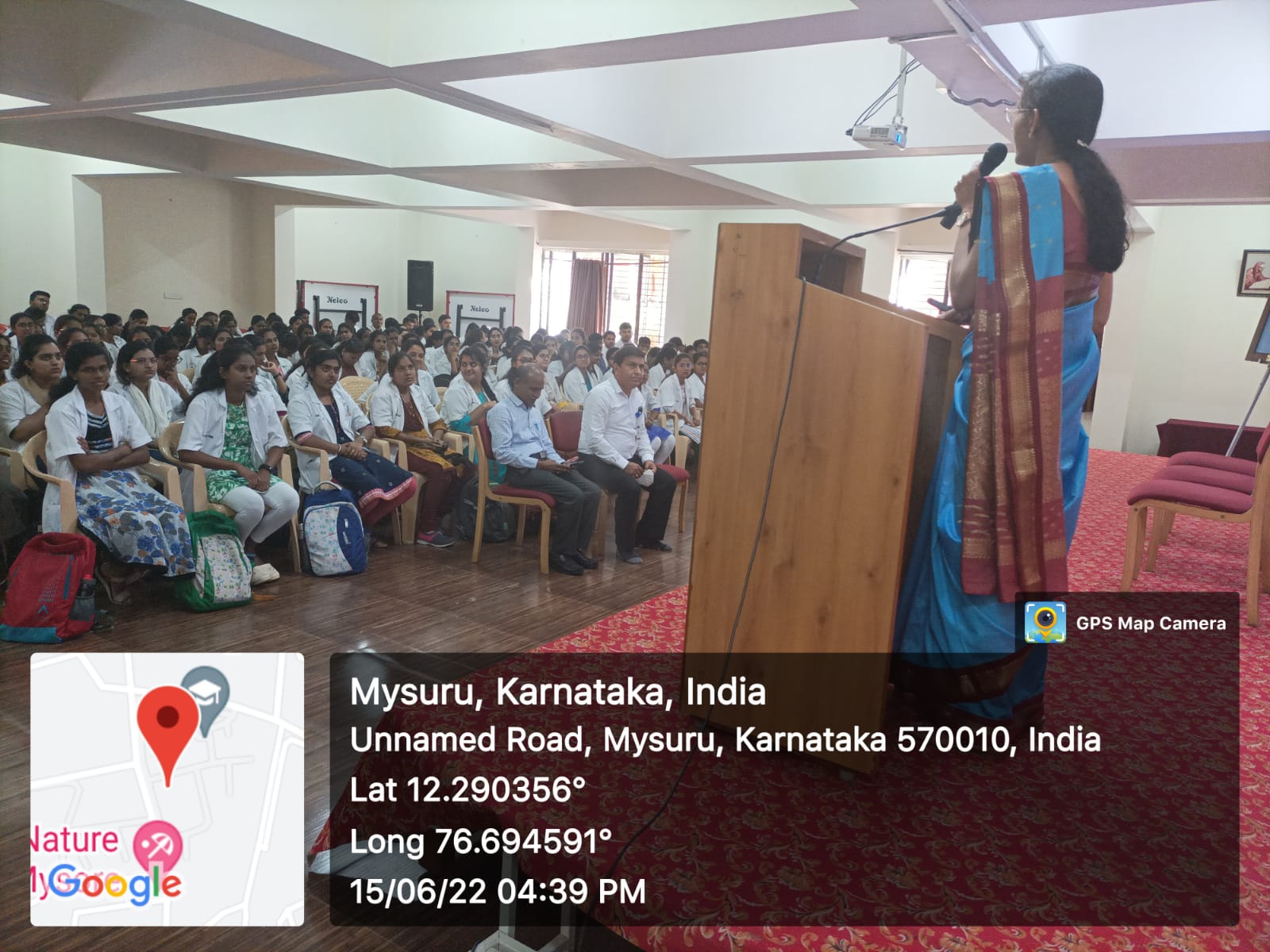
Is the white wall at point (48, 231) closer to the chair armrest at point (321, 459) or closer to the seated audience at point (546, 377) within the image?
the seated audience at point (546, 377)

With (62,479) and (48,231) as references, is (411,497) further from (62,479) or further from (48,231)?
(48,231)

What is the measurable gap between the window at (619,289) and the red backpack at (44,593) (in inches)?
509

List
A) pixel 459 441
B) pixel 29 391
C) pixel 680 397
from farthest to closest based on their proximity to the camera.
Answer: pixel 680 397, pixel 459 441, pixel 29 391

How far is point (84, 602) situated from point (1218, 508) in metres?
4.31

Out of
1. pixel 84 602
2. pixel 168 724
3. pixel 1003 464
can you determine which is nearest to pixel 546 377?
pixel 84 602

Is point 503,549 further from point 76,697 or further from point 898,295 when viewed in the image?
point 898,295

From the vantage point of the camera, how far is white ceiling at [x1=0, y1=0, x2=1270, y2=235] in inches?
152

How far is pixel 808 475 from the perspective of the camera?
6.01ft

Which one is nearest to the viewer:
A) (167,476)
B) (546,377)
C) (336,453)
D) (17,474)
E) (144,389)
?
(17,474)

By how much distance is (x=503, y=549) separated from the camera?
5.11 metres

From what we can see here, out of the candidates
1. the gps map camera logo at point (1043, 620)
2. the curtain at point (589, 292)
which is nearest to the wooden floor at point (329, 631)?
the gps map camera logo at point (1043, 620)

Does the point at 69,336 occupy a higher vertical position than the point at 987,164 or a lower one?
lower

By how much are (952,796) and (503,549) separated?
11.6ft

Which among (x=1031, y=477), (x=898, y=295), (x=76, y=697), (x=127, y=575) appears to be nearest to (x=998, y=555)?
(x=1031, y=477)
